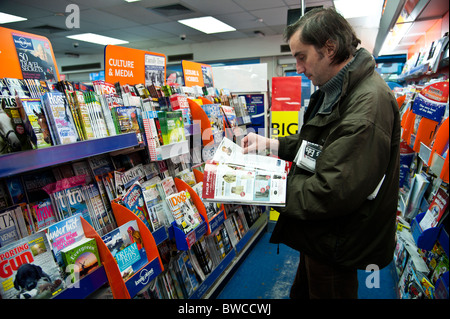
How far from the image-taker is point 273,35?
10703mm

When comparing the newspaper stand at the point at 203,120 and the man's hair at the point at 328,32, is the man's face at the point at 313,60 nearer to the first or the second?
the man's hair at the point at 328,32

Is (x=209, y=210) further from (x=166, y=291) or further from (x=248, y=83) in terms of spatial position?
(x=248, y=83)

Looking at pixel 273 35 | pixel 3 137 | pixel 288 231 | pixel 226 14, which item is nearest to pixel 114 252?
pixel 3 137

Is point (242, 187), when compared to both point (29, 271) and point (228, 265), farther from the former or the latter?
point (228, 265)

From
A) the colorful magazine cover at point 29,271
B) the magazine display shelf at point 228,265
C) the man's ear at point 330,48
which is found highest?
the man's ear at point 330,48

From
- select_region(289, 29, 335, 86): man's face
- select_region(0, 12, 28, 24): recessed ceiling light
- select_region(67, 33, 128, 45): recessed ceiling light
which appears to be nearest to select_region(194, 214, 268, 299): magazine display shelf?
select_region(289, 29, 335, 86): man's face

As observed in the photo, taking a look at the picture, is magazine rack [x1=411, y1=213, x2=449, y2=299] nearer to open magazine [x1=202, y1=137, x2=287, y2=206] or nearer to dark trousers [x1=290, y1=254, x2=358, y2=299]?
dark trousers [x1=290, y1=254, x2=358, y2=299]

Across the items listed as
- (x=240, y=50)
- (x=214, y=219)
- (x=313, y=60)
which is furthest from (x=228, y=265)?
(x=240, y=50)

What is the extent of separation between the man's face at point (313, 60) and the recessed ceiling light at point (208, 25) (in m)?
7.46

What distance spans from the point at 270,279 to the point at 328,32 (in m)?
2.31

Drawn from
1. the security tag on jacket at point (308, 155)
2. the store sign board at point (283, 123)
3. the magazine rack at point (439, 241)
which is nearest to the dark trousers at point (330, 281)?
the magazine rack at point (439, 241)

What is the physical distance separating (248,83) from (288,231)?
→ 2.76 metres

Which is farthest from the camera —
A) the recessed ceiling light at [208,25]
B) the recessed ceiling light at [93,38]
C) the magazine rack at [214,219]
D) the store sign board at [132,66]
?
the recessed ceiling light at [93,38]

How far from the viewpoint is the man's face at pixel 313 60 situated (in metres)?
1.25
